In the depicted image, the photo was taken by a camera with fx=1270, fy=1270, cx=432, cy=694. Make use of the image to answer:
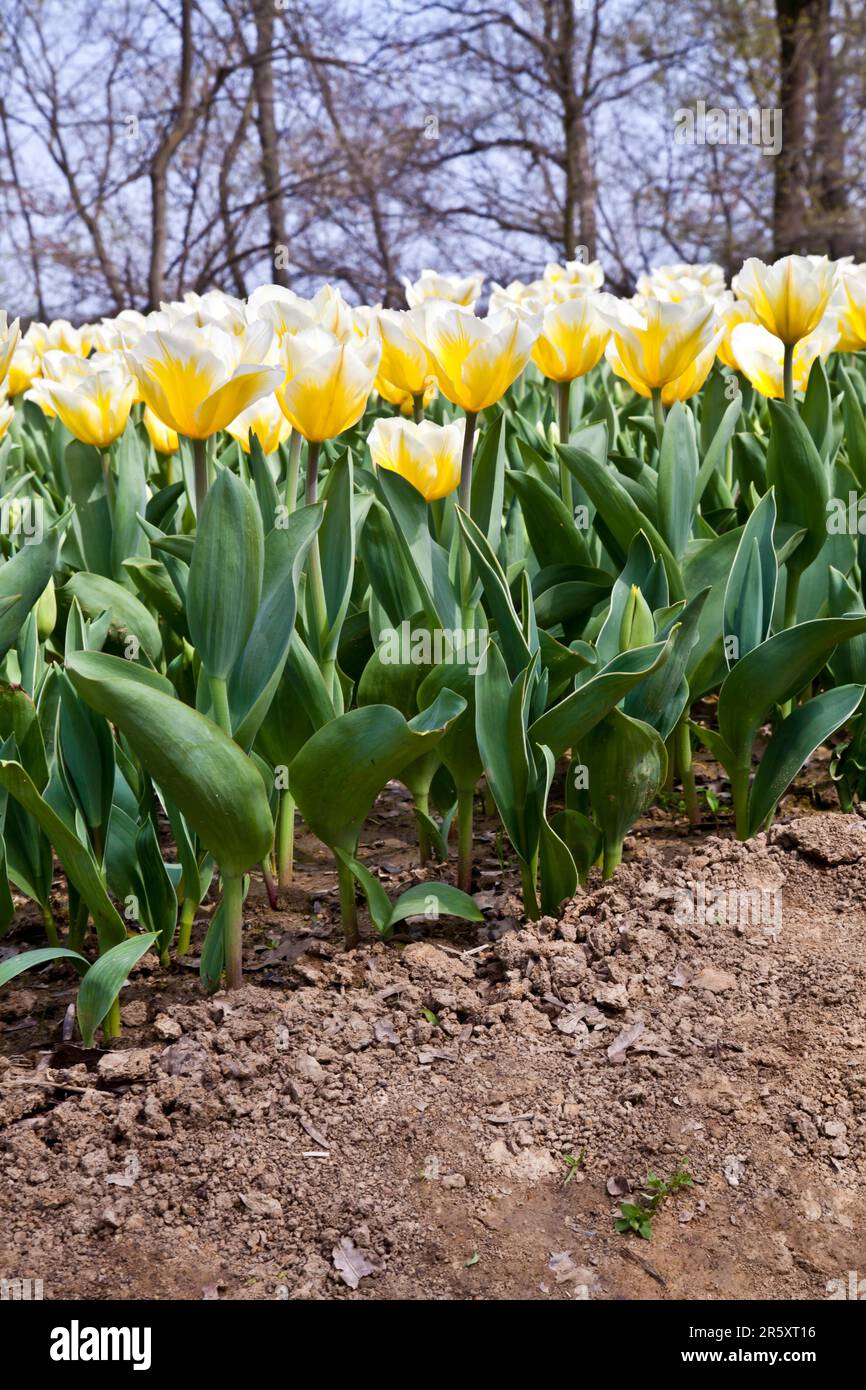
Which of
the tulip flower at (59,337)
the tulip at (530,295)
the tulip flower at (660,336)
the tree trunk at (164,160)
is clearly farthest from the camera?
the tree trunk at (164,160)

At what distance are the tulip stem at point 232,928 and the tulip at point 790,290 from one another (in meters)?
1.47

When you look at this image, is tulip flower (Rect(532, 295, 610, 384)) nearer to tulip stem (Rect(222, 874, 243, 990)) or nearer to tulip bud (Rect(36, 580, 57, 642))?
tulip bud (Rect(36, 580, 57, 642))

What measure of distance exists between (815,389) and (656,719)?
3.02 feet

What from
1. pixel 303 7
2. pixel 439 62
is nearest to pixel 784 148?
pixel 439 62

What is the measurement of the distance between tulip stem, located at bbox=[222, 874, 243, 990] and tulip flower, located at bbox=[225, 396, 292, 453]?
0.82m

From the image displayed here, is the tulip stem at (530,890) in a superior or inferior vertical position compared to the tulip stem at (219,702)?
inferior

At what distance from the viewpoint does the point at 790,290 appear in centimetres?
240

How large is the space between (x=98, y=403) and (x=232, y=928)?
1.15 metres

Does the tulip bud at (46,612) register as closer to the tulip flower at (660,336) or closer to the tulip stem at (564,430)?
the tulip stem at (564,430)

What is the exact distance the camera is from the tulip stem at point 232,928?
6.13 ft

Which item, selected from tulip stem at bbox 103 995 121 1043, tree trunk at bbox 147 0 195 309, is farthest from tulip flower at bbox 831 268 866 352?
tree trunk at bbox 147 0 195 309

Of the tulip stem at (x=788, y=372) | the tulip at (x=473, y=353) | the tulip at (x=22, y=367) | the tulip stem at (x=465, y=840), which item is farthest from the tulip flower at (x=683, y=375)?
the tulip at (x=22, y=367)

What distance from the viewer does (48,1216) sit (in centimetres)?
158

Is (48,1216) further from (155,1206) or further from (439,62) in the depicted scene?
(439,62)
